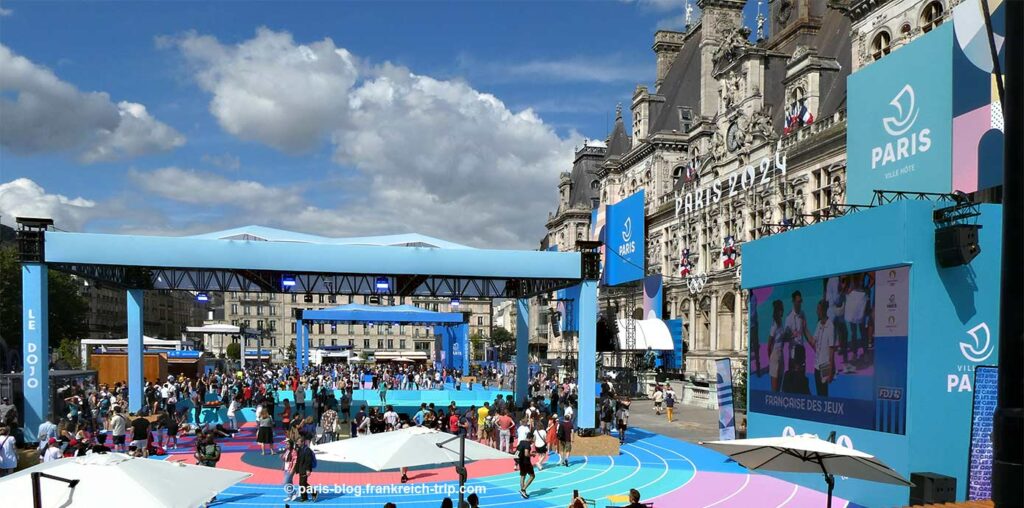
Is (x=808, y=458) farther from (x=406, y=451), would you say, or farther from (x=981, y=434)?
(x=406, y=451)

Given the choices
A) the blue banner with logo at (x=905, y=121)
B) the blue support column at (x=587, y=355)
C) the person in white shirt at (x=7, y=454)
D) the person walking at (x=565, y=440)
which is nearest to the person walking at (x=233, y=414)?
the blue support column at (x=587, y=355)

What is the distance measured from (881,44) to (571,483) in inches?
1018

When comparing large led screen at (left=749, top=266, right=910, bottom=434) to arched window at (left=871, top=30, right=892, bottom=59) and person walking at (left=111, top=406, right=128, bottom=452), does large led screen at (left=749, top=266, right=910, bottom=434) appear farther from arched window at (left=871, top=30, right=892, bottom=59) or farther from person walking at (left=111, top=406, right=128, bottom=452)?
person walking at (left=111, top=406, right=128, bottom=452)

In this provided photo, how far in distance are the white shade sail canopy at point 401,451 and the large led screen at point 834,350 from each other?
28.0ft

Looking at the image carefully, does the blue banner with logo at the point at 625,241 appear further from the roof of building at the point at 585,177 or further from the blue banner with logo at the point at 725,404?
the roof of building at the point at 585,177

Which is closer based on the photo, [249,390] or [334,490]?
[334,490]

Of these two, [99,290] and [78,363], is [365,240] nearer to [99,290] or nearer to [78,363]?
[78,363]

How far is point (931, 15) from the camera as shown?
Answer: 32.4 metres

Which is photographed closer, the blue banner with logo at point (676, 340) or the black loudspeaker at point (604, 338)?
the blue banner with logo at point (676, 340)

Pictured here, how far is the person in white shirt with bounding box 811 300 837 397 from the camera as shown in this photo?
19.3 metres

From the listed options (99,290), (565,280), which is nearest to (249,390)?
(565,280)

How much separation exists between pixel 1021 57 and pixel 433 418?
72.7 ft

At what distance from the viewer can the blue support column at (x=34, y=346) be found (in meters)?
23.3

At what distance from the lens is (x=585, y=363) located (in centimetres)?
2717
